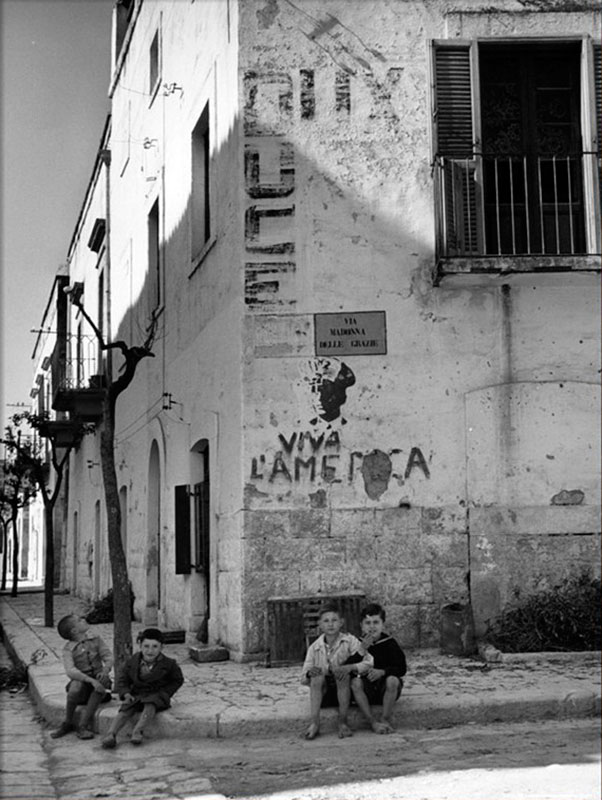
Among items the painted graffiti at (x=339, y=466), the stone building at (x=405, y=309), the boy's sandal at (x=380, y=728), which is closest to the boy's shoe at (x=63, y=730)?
the boy's sandal at (x=380, y=728)

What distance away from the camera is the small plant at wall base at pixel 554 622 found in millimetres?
9867

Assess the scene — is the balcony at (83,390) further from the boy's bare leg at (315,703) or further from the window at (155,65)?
the boy's bare leg at (315,703)

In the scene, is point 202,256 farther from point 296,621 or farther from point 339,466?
point 296,621

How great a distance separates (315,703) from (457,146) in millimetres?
5871

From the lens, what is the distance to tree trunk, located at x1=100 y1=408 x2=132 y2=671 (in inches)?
359

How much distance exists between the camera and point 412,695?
8.30 m

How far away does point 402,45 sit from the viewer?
1138 centimetres

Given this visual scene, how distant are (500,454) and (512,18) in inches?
172

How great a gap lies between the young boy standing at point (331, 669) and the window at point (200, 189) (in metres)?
6.46

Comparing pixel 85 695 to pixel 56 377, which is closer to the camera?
pixel 85 695

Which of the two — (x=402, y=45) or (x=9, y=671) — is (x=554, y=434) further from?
(x=9, y=671)

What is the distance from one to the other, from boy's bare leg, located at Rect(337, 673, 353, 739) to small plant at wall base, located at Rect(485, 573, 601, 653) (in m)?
2.62

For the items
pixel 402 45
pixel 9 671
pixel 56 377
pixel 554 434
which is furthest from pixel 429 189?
pixel 56 377

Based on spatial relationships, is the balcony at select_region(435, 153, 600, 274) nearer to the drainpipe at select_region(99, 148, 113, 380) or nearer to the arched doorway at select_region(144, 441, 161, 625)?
the arched doorway at select_region(144, 441, 161, 625)
